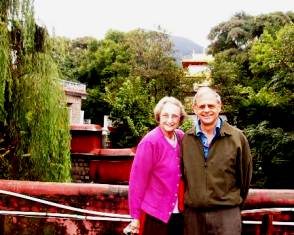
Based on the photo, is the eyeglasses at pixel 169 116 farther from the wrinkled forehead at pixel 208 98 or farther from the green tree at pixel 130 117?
the green tree at pixel 130 117

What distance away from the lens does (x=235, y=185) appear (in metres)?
2.53

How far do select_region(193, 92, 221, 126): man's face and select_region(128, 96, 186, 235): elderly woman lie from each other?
136mm

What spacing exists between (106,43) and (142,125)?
1380cm

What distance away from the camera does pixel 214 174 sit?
2.47 metres

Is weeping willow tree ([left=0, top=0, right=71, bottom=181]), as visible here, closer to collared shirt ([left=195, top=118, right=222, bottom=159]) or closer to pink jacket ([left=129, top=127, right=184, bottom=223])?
pink jacket ([left=129, top=127, right=184, bottom=223])

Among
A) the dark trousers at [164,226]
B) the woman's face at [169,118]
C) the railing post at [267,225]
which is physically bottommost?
the railing post at [267,225]

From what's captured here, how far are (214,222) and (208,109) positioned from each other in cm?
65

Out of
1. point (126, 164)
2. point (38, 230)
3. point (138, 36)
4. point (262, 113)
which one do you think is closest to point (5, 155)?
point (38, 230)

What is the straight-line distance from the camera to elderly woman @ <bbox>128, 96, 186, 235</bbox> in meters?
2.55

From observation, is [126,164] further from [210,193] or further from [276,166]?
[210,193]

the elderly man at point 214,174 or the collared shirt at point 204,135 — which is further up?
the collared shirt at point 204,135

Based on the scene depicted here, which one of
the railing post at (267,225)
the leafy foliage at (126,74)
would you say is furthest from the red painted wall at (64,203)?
the leafy foliage at (126,74)

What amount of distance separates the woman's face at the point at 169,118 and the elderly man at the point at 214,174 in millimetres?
119

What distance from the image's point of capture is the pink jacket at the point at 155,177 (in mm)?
2541
